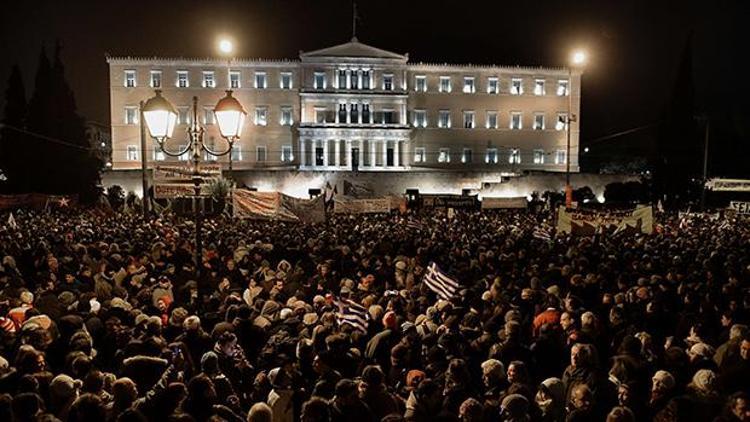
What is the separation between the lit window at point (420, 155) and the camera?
208 feet

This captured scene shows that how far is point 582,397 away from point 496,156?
61606 mm

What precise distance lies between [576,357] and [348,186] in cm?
3911

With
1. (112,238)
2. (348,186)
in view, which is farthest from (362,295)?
(348,186)

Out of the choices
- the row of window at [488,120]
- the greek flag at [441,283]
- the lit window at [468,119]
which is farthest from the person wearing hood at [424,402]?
the lit window at [468,119]

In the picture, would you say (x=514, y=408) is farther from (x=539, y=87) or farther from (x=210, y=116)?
(x=539, y=87)

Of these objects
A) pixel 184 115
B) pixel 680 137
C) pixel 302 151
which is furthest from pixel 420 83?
pixel 680 137

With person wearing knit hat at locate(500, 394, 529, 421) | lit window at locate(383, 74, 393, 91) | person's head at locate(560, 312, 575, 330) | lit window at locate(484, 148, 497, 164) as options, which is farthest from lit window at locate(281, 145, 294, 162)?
person wearing knit hat at locate(500, 394, 529, 421)

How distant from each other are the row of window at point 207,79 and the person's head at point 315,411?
194 feet

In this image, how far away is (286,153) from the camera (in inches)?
2461

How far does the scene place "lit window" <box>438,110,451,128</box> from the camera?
63.8 m

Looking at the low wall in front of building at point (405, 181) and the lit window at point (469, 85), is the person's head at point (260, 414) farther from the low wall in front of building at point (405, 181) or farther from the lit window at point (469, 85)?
the lit window at point (469, 85)

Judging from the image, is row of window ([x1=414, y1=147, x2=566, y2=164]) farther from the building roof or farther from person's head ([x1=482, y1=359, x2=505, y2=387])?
person's head ([x1=482, y1=359, x2=505, y2=387])

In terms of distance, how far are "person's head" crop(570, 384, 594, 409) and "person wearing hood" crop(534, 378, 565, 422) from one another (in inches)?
12.4

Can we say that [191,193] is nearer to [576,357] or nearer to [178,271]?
[178,271]
